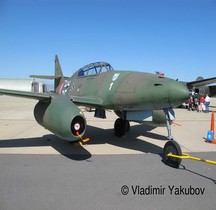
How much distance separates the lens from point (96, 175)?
5.12 meters

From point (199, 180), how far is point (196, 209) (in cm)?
127

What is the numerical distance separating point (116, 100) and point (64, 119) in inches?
61.8

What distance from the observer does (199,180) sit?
4836mm

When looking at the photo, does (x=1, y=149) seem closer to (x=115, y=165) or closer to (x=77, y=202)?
(x=115, y=165)

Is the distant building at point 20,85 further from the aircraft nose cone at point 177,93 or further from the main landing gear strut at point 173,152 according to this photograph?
the aircraft nose cone at point 177,93

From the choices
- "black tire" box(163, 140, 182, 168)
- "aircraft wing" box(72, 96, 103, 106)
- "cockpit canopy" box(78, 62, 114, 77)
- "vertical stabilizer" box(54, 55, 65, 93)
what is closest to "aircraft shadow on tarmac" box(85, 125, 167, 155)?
"black tire" box(163, 140, 182, 168)

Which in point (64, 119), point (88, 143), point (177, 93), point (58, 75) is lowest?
point (88, 143)

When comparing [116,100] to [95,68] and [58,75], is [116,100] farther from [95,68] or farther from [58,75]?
[58,75]

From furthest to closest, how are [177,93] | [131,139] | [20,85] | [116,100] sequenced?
[20,85]
[131,139]
[116,100]
[177,93]

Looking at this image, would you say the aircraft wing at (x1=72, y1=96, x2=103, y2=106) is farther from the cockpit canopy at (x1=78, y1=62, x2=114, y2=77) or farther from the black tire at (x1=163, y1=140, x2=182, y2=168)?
the black tire at (x1=163, y1=140, x2=182, y2=168)

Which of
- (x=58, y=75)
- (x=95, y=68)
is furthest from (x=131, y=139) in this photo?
(x=58, y=75)

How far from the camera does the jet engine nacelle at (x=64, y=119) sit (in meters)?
5.89

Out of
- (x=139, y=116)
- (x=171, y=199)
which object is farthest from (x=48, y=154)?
(x=171, y=199)

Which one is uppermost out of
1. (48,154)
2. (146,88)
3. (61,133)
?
(146,88)
